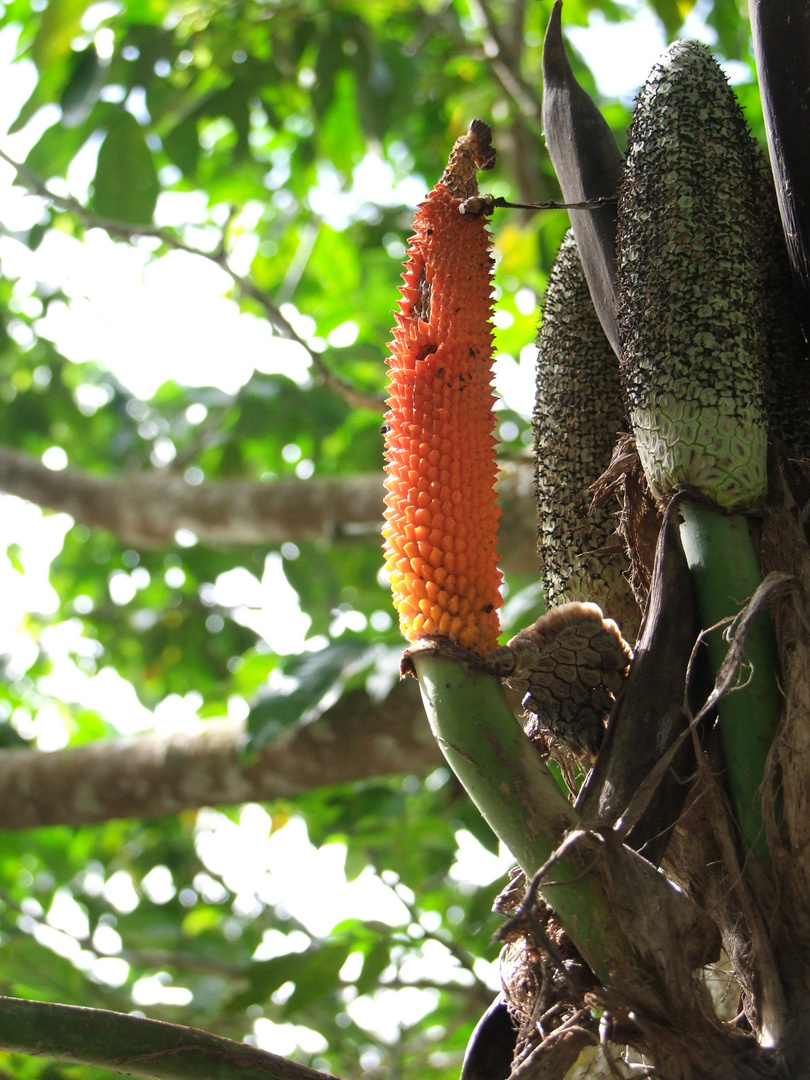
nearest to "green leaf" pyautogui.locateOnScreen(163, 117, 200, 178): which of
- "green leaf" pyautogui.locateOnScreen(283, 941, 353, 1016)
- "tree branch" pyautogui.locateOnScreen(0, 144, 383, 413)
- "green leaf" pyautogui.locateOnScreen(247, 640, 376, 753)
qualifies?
"tree branch" pyautogui.locateOnScreen(0, 144, 383, 413)

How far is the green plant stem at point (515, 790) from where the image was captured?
0.59 meters

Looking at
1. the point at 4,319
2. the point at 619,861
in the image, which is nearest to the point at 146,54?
the point at 4,319

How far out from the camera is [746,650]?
0.66 metres

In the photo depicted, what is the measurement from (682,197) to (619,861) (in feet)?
1.45

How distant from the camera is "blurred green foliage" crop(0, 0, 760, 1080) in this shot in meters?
2.10

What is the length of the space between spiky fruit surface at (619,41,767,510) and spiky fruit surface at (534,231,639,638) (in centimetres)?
9

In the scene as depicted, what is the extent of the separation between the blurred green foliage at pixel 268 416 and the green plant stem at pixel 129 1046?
2.82 ft

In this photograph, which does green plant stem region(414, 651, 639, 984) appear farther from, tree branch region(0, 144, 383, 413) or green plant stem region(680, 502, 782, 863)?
tree branch region(0, 144, 383, 413)

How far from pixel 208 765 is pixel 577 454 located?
65.4 inches

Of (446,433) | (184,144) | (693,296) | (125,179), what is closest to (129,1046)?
(446,433)

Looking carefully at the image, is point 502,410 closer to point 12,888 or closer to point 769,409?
point 769,409

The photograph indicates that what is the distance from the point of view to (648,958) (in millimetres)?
581

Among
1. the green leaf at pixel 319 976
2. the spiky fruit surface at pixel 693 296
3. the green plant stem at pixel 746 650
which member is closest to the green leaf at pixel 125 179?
the green leaf at pixel 319 976

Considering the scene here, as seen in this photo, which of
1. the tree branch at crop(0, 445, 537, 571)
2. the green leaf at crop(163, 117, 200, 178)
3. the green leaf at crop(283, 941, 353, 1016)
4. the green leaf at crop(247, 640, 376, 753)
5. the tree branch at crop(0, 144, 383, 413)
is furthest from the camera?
the green leaf at crop(163, 117, 200, 178)
